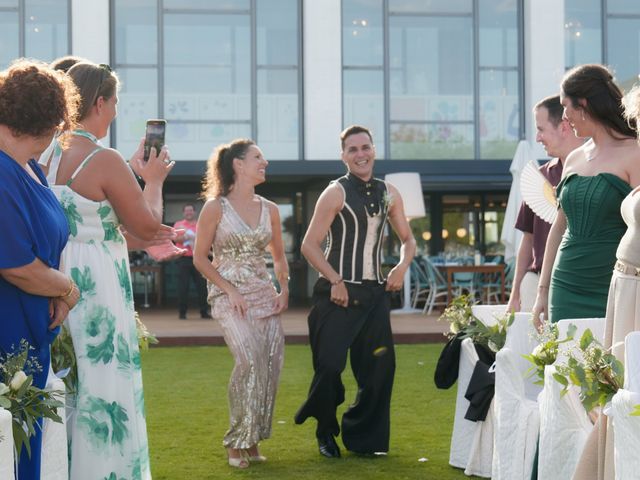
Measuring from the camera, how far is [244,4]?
18.1 metres

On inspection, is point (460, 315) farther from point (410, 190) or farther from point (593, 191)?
point (410, 190)

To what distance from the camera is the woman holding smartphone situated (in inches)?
155

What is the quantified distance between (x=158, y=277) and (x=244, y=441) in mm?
14023

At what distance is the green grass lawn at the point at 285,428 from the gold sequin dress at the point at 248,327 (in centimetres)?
28

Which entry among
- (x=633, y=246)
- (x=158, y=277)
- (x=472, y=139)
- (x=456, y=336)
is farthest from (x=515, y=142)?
(x=633, y=246)

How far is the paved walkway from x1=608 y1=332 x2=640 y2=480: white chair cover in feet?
31.8

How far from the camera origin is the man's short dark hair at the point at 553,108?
17.8 feet

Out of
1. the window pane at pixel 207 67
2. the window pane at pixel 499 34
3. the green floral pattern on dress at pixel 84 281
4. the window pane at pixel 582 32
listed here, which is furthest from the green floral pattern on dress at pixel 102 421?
the window pane at pixel 582 32

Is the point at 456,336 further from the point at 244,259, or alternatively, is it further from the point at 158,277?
the point at 158,277

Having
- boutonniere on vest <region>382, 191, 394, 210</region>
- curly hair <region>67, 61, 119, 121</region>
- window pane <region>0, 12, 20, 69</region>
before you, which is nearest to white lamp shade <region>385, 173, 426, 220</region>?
window pane <region>0, 12, 20, 69</region>

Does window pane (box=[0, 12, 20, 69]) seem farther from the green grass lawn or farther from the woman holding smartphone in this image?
the woman holding smartphone

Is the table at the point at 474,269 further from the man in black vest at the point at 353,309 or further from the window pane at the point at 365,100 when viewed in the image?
the man in black vest at the point at 353,309

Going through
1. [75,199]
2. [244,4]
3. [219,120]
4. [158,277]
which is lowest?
[158,277]

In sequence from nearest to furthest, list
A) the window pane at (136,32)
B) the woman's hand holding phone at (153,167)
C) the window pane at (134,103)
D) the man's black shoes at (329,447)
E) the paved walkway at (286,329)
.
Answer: the woman's hand holding phone at (153,167) → the man's black shoes at (329,447) → the paved walkway at (286,329) → the window pane at (134,103) → the window pane at (136,32)
